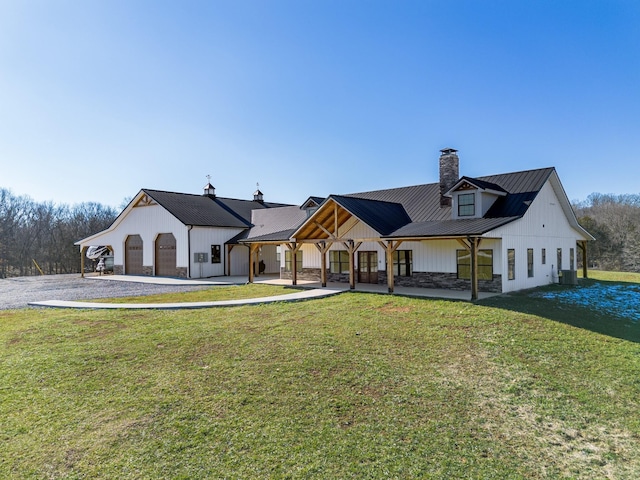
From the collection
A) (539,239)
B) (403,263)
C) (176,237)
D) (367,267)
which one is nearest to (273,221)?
(176,237)

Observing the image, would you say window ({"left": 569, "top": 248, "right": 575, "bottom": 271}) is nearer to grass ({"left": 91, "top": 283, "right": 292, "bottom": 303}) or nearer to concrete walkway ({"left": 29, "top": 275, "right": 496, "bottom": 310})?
concrete walkway ({"left": 29, "top": 275, "right": 496, "bottom": 310})

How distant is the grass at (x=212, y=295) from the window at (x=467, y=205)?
807cm

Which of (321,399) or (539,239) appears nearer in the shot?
(321,399)

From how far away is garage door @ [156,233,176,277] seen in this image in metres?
25.1

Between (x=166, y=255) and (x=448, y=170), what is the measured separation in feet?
58.9

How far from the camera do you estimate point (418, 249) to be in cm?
1748

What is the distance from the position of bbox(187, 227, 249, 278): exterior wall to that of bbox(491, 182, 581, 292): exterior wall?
673 inches

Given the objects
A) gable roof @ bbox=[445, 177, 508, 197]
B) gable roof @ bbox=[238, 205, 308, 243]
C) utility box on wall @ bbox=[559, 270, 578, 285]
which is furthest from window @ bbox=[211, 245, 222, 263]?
utility box on wall @ bbox=[559, 270, 578, 285]

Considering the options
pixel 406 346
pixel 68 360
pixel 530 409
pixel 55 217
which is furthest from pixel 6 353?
pixel 55 217

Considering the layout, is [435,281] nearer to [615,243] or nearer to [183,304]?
[183,304]

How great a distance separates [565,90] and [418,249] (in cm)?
848

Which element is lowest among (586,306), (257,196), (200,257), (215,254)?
(586,306)

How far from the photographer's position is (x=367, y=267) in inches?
752

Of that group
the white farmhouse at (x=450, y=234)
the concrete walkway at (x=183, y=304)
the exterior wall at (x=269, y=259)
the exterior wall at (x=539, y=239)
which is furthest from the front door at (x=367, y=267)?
the exterior wall at (x=269, y=259)
